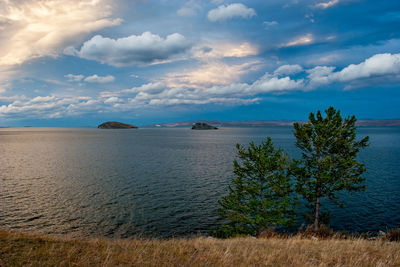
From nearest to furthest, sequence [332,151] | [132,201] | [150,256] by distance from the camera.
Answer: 1. [150,256]
2. [332,151]
3. [132,201]

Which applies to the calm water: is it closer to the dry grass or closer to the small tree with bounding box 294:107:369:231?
the small tree with bounding box 294:107:369:231

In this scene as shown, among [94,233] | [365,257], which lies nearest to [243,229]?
[365,257]

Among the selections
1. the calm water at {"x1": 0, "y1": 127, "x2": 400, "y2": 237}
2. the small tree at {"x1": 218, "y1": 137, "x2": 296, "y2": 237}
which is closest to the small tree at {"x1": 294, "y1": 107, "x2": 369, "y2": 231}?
the small tree at {"x1": 218, "y1": 137, "x2": 296, "y2": 237}

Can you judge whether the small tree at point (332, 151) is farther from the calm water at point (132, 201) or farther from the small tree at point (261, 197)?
the calm water at point (132, 201)

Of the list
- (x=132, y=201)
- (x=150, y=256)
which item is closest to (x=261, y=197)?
(x=150, y=256)

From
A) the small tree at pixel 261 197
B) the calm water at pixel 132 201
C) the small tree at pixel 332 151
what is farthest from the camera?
the calm water at pixel 132 201

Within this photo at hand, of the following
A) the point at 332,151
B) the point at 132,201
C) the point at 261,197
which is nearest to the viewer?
the point at 261,197

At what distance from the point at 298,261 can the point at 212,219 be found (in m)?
21.2

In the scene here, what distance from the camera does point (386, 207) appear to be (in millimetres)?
34844

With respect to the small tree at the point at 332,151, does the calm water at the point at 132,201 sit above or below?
below

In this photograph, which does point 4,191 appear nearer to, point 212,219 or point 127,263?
point 212,219

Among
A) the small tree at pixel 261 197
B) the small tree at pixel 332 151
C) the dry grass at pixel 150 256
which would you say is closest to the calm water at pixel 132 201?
the small tree at pixel 261 197

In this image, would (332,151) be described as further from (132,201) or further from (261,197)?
(132,201)

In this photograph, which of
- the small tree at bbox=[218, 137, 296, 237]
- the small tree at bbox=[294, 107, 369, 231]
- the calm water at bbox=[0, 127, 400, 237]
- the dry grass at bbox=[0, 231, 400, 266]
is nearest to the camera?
the dry grass at bbox=[0, 231, 400, 266]
